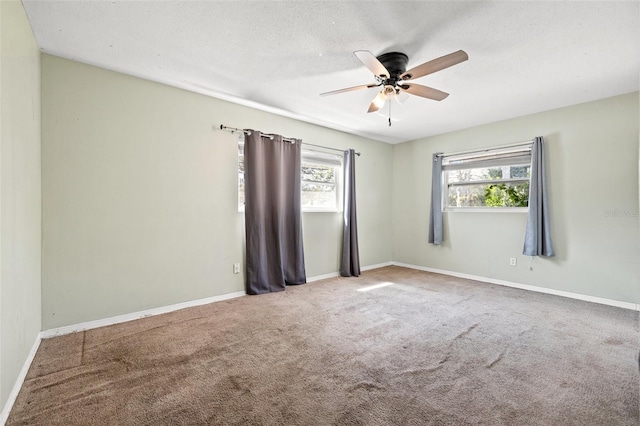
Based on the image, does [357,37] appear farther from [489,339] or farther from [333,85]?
[489,339]

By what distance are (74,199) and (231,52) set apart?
1901 mm

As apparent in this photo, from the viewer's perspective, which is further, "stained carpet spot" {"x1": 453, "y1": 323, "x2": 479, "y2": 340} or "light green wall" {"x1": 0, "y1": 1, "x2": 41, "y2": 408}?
"stained carpet spot" {"x1": 453, "y1": 323, "x2": 479, "y2": 340}

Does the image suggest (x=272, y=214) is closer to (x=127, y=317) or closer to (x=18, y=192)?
(x=127, y=317)

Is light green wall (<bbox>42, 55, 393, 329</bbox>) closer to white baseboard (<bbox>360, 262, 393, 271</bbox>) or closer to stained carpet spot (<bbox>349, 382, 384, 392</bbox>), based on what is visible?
stained carpet spot (<bbox>349, 382, 384, 392</bbox>)

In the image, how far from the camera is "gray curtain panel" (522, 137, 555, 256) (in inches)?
147

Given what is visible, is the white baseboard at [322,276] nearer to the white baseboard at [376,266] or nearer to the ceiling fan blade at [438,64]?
the white baseboard at [376,266]

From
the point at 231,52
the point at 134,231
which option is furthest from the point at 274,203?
the point at 231,52

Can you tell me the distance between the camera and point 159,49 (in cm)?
241

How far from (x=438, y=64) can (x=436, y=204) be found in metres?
3.10

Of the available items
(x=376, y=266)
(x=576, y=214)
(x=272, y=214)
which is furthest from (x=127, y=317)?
(x=576, y=214)

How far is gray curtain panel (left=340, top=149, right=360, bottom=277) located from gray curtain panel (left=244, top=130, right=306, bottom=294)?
858mm

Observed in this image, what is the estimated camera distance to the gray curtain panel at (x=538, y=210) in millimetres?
3744

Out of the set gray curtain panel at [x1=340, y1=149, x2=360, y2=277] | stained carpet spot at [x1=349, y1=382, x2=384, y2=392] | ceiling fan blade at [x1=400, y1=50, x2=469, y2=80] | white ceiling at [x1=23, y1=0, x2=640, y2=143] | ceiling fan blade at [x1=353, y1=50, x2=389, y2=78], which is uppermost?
white ceiling at [x1=23, y1=0, x2=640, y2=143]

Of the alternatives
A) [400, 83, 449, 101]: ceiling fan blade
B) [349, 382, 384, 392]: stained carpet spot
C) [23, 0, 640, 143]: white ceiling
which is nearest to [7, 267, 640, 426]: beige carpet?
[349, 382, 384, 392]: stained carpet spot
